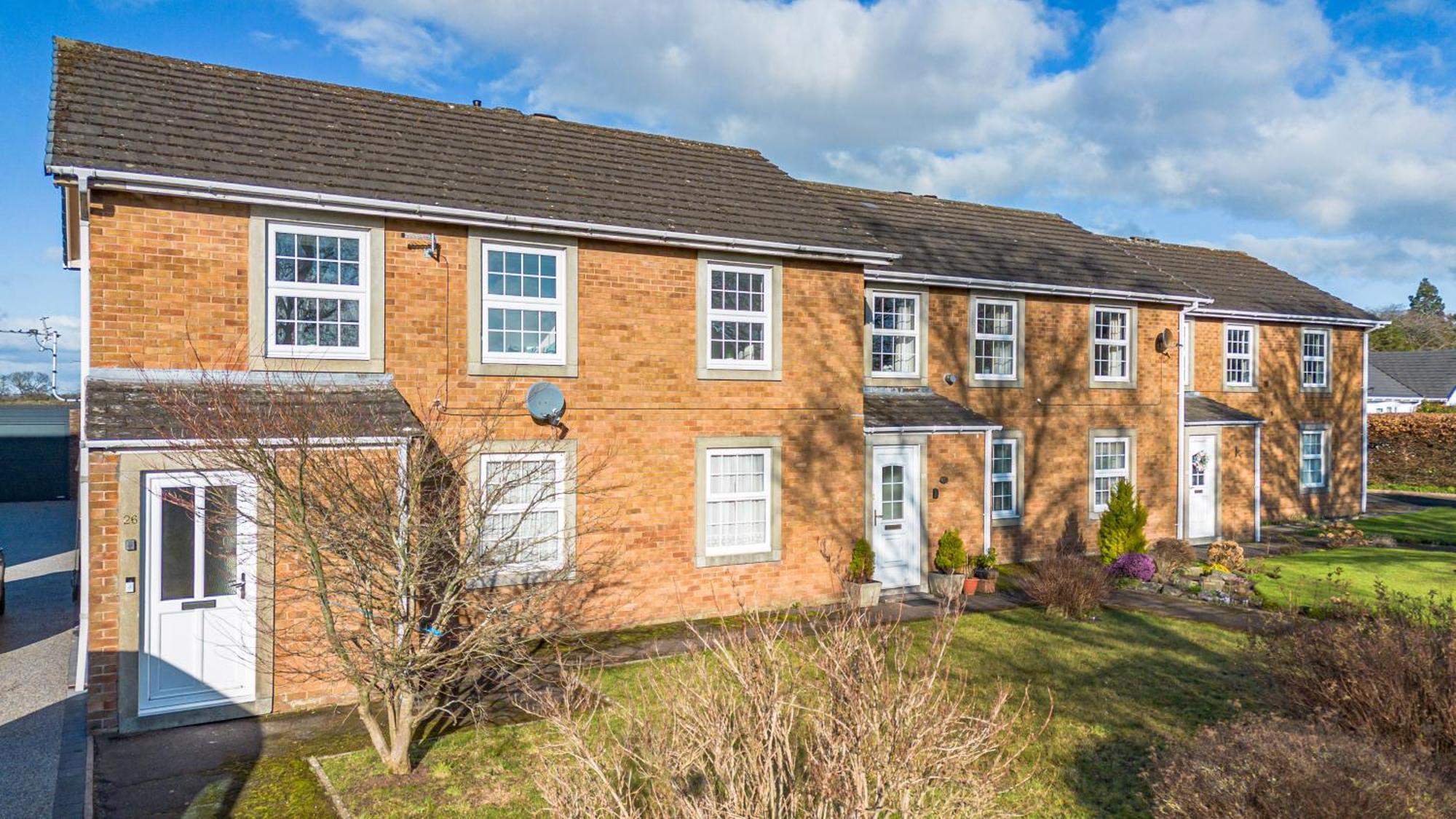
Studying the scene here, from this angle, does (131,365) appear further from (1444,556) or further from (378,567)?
(1444,556)

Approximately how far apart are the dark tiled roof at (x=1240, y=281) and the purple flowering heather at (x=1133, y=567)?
857 cm

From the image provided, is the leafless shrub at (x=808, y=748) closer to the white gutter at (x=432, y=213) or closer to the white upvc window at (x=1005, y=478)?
the white gutter at (x=432, y=213)

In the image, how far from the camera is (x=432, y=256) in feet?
34.6

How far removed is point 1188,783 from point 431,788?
551 cm

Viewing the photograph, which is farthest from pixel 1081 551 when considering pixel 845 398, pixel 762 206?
pixel 762 206

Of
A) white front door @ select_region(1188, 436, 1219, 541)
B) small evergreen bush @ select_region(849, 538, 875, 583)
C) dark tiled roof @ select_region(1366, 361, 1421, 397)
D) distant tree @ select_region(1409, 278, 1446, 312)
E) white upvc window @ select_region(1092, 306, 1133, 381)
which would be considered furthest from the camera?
distant tree @ select_region(1409, 278, 1446, 312)

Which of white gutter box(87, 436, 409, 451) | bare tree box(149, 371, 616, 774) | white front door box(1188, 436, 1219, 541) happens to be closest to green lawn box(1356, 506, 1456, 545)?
white front door box(1188, 436, 1219, 541)

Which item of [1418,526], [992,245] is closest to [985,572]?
[992,245]

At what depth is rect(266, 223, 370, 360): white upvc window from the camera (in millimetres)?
9789

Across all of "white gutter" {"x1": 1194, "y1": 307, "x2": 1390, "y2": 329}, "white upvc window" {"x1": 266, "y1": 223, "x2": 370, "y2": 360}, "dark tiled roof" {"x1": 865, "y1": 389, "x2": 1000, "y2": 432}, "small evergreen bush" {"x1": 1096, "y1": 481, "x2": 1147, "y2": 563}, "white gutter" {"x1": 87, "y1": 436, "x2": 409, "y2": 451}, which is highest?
"white gutter" {"x1": 1194, "y1": 307, "x2": 1390, "y2": 329}

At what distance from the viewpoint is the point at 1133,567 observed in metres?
15.0

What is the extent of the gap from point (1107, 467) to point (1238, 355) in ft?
20.5

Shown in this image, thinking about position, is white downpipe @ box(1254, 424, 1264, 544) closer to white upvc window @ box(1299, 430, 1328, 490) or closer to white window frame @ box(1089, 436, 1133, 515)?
white upvc window @ box(1299, 430, 1328, 490)

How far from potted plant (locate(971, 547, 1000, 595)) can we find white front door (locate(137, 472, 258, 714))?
10802 millimetres
